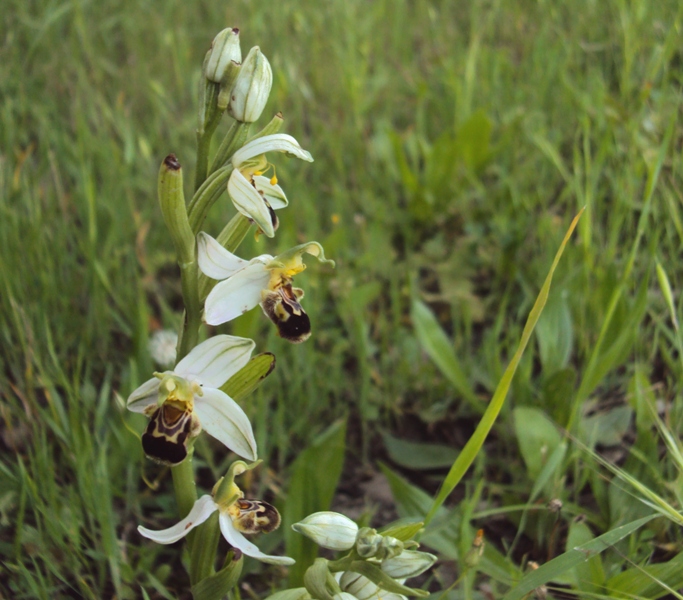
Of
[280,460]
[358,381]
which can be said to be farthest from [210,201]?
[358,381]

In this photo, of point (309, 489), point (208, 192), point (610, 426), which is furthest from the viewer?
point (610, 426)

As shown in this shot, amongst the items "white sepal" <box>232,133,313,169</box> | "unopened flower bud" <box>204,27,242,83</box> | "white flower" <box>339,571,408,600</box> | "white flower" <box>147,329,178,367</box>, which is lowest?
"white flower" <box>339,571,408,600</box>

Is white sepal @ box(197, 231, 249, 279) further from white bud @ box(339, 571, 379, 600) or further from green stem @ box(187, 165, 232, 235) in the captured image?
white bud @ box(339, 571, 379, 600)

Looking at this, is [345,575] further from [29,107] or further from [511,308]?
[29,107]

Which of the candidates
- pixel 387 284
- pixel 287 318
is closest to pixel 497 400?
pixel 287 318

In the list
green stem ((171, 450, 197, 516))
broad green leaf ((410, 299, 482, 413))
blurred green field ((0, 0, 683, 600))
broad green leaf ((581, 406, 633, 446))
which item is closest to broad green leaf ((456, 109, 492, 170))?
blurred green field ((0, 0, 683, 600))

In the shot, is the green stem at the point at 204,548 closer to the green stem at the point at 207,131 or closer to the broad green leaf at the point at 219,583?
the broad green leaf at the point at 219,583

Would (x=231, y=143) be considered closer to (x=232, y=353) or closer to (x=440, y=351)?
(x=232, y=353)
